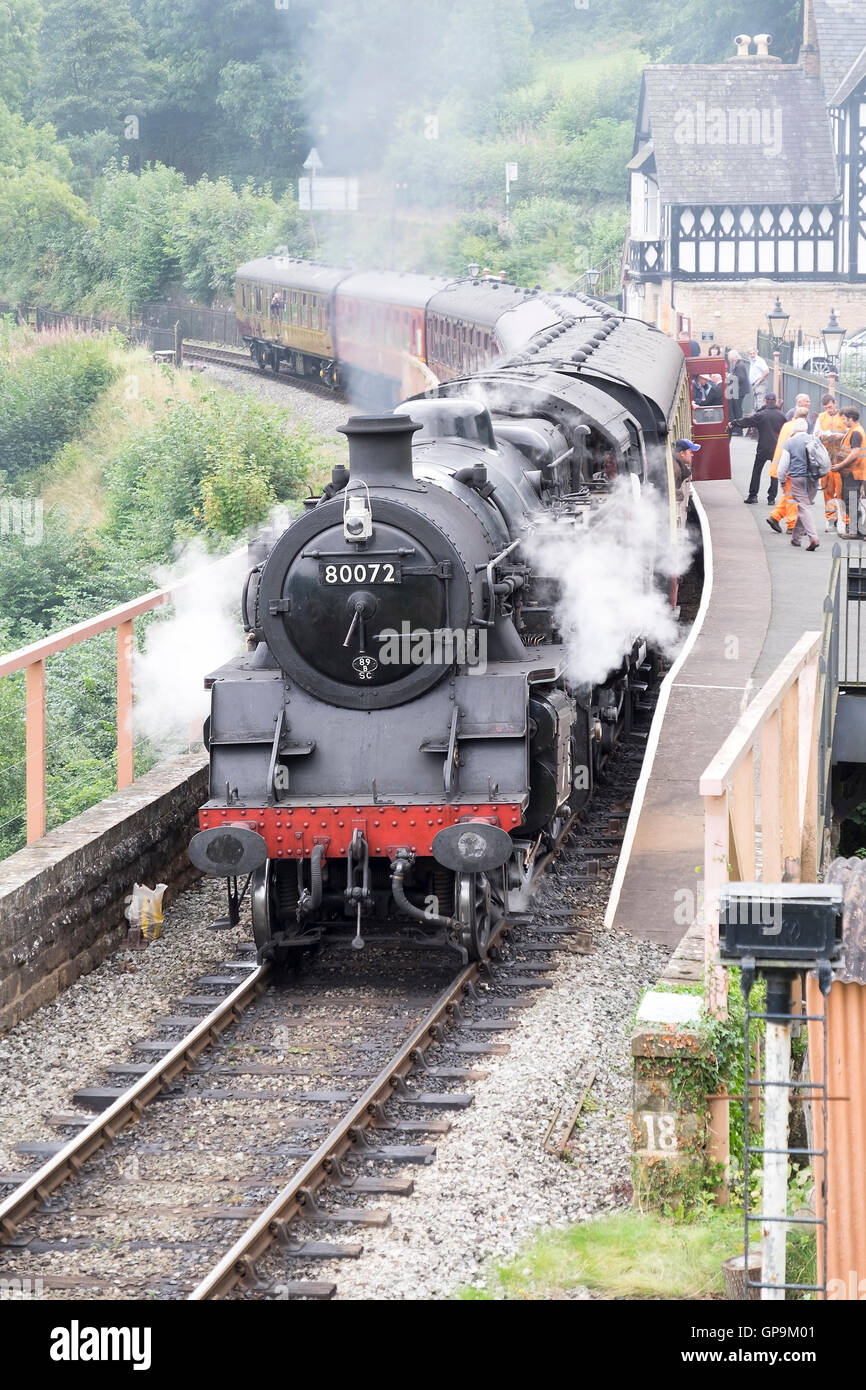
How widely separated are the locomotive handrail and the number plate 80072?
146 cm

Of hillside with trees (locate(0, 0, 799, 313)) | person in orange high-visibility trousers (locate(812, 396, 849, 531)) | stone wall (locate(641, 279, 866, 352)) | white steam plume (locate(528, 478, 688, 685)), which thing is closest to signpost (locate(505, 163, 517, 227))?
hillside with trees (locate(0, 0, 799, 313))

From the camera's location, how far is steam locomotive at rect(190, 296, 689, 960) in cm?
838

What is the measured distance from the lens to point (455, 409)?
10.2 meters

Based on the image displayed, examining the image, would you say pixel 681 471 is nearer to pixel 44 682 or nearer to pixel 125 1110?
pixel 44 682

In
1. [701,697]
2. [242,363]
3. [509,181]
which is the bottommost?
[701,697]

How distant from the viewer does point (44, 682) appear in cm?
Answer: 902

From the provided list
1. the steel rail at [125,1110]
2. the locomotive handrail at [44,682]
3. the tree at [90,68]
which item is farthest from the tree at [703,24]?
the steel rail at [125,1110]

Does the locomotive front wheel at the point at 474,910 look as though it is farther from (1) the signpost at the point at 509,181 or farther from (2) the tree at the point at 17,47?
(2) the tree at the point at 17,47

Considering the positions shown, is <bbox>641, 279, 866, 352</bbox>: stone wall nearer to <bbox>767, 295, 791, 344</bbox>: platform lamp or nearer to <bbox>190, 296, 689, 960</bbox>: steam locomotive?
<bbox>767, 295, 791, 344</bbox>: platform lamp

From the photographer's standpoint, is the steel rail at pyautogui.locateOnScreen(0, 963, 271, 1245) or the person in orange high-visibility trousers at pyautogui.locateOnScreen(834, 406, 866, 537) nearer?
the steel rail at pyautogui.locateOnScreen(0, 963, 271, 1245)

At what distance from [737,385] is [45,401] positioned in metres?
14.2

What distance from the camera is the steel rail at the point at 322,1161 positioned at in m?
5.48

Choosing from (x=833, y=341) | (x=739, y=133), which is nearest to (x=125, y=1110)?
(x=833, y=341)

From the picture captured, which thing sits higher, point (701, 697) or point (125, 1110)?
point (701, 697)
